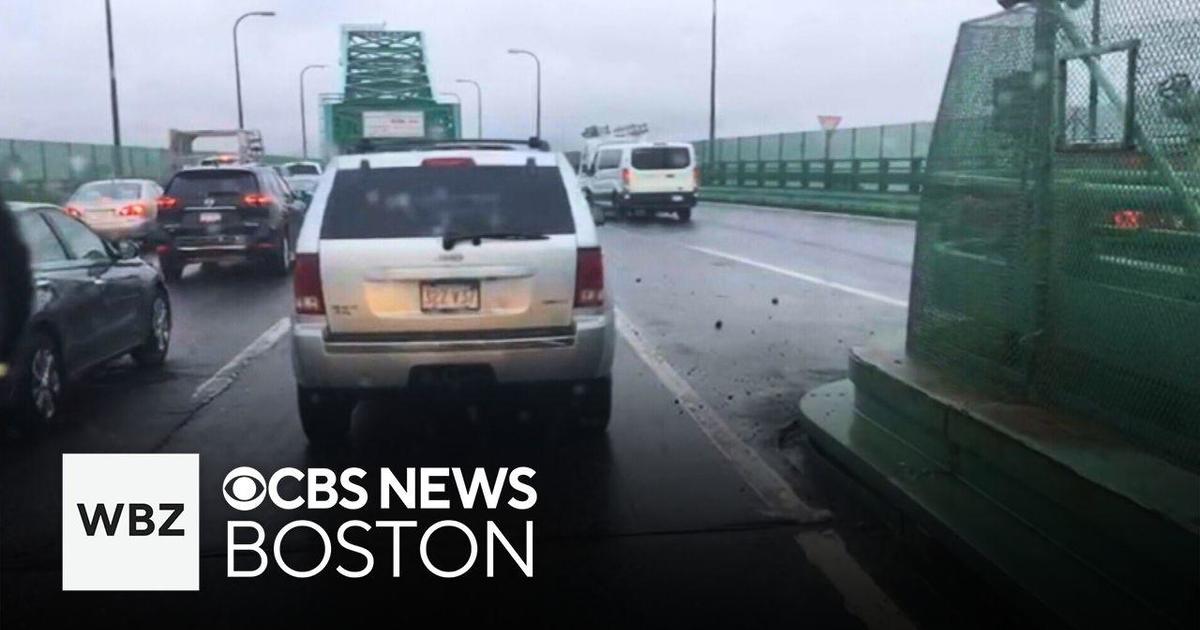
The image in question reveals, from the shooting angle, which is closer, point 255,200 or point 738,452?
point 738,452

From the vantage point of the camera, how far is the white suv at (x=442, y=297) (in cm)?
675

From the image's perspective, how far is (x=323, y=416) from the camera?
7.19 metres

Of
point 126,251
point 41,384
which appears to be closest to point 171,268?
point 126,251

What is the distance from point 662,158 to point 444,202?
28.0 meters

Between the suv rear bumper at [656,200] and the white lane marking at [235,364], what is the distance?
22.0 m

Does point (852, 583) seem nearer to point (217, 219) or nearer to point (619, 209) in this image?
point (217, 219)

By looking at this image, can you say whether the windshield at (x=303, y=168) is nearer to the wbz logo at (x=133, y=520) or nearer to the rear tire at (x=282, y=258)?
the rear tire at (x=282, y=258)

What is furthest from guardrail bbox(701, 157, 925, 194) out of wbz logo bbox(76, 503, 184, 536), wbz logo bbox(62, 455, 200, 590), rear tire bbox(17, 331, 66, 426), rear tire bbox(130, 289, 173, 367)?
wbz logo bbox(76, 503, 184, 536)

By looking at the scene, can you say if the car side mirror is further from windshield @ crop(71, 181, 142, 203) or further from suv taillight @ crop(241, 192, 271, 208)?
windshield @ crop(71, 181, 142, 203)

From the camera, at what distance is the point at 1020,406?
5484 mm

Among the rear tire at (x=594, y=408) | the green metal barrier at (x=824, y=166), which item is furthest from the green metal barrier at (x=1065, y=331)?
the green metal barrier at (x=824, y=166)

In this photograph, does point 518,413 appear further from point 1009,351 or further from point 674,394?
point 1009,351

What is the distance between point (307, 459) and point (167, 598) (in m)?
2.21

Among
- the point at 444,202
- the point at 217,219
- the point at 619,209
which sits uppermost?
the point at 444,202
